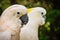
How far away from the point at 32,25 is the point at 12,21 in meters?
0.34

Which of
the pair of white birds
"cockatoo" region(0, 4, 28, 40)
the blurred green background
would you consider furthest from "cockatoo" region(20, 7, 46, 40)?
the blurred green background

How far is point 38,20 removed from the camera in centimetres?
282

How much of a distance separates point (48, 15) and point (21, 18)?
1902 millimetres

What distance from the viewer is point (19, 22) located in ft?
8.33

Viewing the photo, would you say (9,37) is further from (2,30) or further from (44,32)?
(44,32)

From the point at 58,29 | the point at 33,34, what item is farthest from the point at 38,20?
the point at 58,29

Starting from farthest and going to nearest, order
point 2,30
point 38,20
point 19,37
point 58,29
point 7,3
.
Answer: point 58,29, point 7,3, point 38,20, point 19,37, point 2,30

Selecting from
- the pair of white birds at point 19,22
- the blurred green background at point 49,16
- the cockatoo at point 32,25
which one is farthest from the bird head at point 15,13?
the blurred green background at point 49,16

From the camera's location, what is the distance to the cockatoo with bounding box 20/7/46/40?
8.86 feet

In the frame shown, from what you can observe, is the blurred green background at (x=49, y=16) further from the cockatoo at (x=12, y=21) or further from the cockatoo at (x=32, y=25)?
the cockatoo at (x=12, y=21)

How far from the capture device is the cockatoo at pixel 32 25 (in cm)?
270

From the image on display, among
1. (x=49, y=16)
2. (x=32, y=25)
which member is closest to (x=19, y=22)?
(x=32, y=25)

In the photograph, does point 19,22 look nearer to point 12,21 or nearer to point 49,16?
point 12,21

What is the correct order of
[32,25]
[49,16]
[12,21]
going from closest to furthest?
[12,21]
[32,25]
[49,16]
